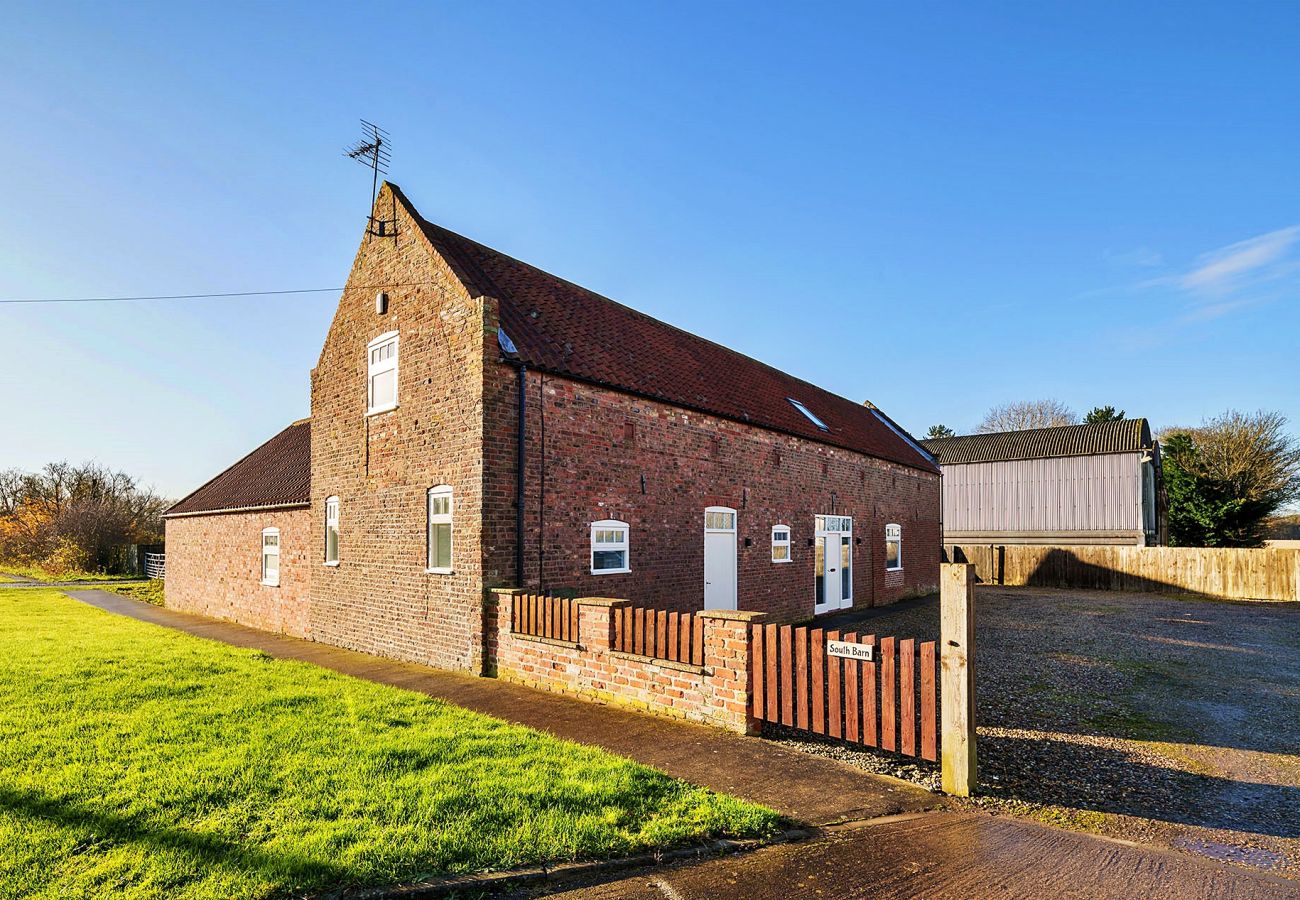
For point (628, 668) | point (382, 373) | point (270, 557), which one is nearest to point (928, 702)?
point (628, 668)

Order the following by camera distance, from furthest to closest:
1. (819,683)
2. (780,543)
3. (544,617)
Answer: (780,543) → (544,617) → (819,683)

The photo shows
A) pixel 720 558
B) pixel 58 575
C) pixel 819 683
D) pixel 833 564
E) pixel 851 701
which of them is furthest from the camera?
pixel 58 575

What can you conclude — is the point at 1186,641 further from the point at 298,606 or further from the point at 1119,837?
the point at 298,606

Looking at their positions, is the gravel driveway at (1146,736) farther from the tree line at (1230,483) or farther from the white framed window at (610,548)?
the tree line at (1230,483)

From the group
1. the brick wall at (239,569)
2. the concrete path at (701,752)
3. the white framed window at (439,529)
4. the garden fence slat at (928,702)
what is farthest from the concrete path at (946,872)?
the brick wall at (239,569)

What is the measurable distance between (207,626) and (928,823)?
1704 centimetres

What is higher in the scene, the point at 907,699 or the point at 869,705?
the point at 907,699

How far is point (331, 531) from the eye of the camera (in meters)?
14.5

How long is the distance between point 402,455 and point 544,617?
4.50 metres

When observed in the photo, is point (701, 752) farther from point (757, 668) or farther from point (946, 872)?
point (946, 872)

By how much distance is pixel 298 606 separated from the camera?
1532 centimetres

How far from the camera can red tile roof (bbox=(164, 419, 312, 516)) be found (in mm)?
16859

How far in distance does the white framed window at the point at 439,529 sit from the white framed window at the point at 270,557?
23.1 feet

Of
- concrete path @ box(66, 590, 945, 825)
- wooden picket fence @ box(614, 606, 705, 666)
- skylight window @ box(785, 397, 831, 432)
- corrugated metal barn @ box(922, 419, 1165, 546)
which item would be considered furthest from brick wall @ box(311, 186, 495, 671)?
corrugated metal barn @ box(922, 419, 1165, 546)
